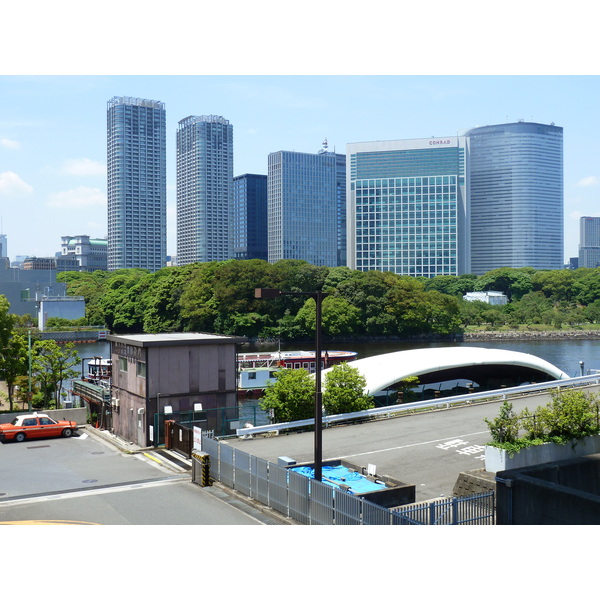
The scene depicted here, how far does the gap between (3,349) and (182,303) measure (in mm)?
77013

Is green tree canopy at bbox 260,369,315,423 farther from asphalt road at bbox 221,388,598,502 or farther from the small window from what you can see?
the small window

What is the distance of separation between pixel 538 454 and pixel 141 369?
1727 centimetres

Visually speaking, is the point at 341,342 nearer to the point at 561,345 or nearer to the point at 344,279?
the point at 344,279

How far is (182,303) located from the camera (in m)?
118

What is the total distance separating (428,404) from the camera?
38500 mm

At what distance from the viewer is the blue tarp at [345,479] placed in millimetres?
21484

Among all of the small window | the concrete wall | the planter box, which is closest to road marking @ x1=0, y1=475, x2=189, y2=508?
the small window

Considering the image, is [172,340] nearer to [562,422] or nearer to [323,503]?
[323,503]

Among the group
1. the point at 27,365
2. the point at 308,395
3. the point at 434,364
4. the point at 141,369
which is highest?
the point at 141,369

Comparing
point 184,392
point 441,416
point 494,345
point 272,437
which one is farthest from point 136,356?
point 494,345

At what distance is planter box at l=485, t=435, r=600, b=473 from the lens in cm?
2386

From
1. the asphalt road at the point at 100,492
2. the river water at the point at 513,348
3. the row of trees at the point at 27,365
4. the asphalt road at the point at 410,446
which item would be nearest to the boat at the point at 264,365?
the row of trees at the point at 27,365

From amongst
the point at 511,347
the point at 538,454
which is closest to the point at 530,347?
the point at 511,347

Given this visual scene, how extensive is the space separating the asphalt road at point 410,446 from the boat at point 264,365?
24578 millimetres
